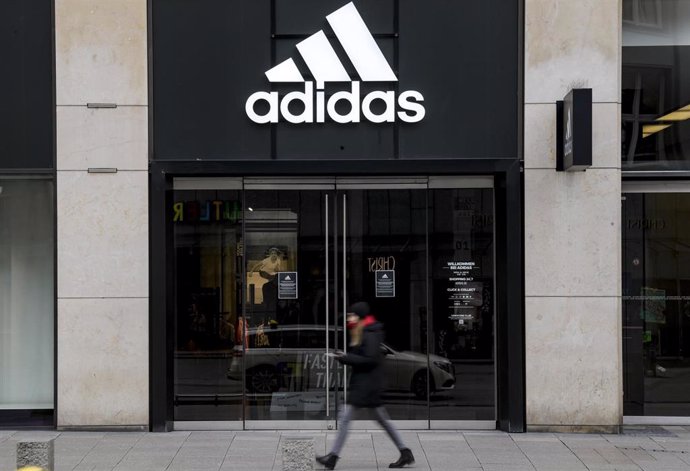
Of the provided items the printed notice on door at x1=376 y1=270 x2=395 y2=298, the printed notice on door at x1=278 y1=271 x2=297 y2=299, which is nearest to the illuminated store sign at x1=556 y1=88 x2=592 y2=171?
the printed notice on door at x1=376 y1=270 x2=395 y2=298

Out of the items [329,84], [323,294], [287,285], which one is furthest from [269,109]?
[323,294]

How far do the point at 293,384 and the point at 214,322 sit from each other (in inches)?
54.4

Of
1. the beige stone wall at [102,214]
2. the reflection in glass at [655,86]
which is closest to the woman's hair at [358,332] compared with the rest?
the beige stone wall at [102,214]

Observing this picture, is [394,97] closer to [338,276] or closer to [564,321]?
[338,276]

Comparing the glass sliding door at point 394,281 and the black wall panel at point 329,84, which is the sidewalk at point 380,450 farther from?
the black wall panel at point 329,84

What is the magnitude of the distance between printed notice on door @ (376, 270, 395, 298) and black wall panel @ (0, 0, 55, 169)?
468 cm

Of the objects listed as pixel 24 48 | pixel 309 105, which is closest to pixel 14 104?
pixel 24 48

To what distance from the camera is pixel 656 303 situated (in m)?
11.6

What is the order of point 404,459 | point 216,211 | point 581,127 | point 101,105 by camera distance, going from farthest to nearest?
1. point 216,211
2. point 101,105
3. point 581,127
4. point 404,459

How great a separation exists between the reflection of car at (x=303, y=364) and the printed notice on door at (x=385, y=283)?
0.72 m

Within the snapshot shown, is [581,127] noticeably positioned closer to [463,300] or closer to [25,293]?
[463,300]

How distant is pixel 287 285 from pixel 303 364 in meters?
1.11

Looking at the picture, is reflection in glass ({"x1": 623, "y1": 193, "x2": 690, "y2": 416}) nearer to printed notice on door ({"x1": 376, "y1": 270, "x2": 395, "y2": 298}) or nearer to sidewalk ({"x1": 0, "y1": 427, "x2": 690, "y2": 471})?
sidewalk ({"x1": 0, "y1": 427, "x2": 690, "y2": 471})

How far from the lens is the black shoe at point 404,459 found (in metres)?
8.91
